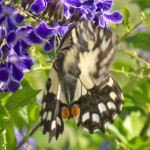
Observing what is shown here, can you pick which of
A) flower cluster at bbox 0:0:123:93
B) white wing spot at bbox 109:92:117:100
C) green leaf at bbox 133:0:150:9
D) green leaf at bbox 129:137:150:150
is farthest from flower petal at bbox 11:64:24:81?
green leaf at bbox 133:0:150:9

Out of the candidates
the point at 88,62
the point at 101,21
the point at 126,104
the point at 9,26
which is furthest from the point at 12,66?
the point at 126,104

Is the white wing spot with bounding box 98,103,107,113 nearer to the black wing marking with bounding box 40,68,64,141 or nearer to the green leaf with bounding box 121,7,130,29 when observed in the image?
the black wing marking with bounding box 40,68,64,141

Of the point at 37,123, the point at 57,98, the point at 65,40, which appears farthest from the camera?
the point at 37,123

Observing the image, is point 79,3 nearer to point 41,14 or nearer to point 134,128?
point 41,14

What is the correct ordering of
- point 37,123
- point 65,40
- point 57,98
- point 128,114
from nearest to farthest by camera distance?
point 65,40 < point 57,98 < point 37,123 < point 128,114

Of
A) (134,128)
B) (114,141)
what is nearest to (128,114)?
(134,128)

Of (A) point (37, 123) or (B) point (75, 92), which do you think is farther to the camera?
(A) point (37, 123)

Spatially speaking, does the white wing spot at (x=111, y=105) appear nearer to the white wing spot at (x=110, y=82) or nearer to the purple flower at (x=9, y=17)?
the white wing spot at (x=110, y=82)
